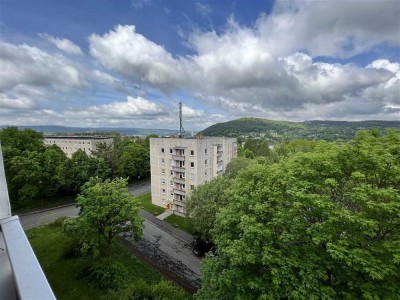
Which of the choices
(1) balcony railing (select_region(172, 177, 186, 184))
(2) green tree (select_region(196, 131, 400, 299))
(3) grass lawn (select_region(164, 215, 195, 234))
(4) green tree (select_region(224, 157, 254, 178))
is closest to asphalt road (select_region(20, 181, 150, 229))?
(3) grass lawn (select_region(164, 215, 195, 234))

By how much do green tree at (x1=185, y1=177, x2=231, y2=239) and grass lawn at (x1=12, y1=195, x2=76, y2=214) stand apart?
82.2 ft

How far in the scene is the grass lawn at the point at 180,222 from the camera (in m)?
31.3

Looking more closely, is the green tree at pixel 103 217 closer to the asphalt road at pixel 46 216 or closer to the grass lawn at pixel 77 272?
the grass lawn at pixel 77 272

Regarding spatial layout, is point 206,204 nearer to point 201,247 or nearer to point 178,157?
point 201,247

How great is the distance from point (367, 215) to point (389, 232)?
49.5 inches

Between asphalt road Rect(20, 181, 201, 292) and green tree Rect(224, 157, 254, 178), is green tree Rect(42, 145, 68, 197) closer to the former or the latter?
asphalt road Rect(20, 181, 201, 292)

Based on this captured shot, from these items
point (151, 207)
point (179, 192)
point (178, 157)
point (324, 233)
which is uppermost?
point (324, 233)

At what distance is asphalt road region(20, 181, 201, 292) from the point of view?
862 inches

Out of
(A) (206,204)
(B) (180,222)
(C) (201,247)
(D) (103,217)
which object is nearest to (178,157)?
(B) (180,222)

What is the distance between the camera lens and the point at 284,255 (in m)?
10.3

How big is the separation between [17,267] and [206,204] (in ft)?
73.9

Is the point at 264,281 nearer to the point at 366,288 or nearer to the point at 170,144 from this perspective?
the point at 366,288

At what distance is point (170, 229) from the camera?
31438 mm

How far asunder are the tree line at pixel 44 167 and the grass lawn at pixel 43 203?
1.17 ft
